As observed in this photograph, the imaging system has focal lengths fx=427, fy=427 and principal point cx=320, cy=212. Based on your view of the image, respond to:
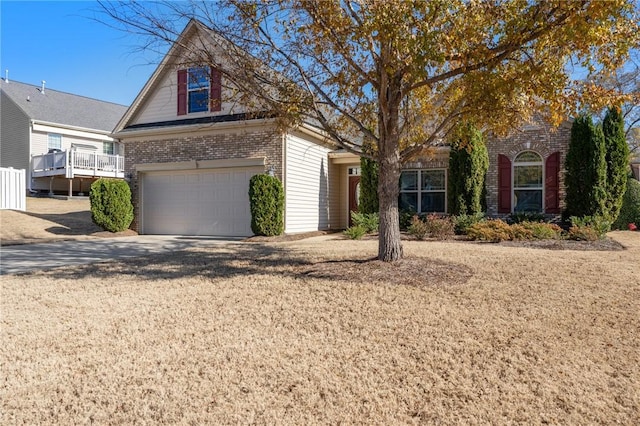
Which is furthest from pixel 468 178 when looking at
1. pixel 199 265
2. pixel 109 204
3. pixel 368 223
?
pixel 109 204

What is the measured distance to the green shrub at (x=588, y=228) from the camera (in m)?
10.8

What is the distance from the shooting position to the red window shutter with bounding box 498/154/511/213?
1430 centimetres

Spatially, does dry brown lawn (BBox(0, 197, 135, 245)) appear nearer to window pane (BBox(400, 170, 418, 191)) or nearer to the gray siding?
the gray siding

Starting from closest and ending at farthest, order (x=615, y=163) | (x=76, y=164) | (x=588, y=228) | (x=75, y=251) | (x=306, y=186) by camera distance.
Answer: (x=75, y=251), (x=588, y=228), (x=615, y=163), (x=306, y=186), (x=76, y=164)

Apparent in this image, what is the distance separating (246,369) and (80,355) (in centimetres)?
157

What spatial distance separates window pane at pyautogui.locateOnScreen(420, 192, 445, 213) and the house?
0.12 ft

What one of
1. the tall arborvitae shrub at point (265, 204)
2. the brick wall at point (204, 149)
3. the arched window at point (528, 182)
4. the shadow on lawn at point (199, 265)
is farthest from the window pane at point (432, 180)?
the shadow on lawn at point (199, 265)

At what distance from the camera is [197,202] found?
14.7m

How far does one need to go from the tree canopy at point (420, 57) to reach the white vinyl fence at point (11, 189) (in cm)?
1459

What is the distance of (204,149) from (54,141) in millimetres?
16140

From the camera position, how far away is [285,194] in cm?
1332

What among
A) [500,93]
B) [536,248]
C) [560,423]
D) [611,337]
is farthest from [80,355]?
[536,248]

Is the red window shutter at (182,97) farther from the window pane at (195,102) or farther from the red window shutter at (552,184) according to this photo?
the red window shutter at (552,184)

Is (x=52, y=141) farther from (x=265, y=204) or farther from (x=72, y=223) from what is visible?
(x=265, y=204)
